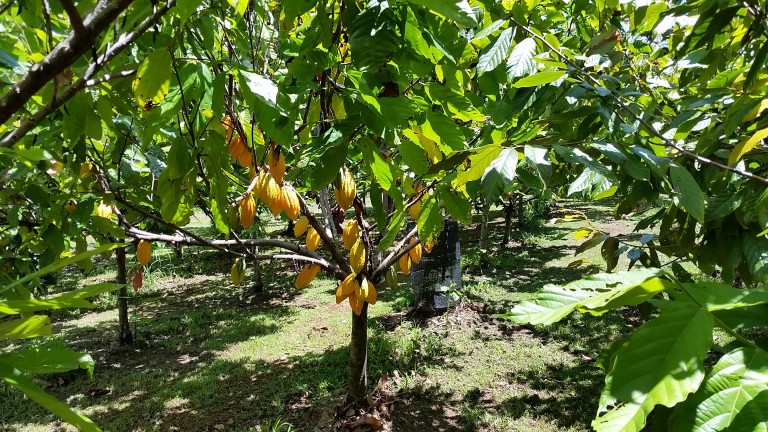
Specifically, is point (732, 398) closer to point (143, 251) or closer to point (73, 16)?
point (73, 16)

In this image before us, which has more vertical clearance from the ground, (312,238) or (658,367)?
(658,367)

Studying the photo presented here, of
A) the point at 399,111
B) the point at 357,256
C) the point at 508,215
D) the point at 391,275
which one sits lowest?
the point at 508,215

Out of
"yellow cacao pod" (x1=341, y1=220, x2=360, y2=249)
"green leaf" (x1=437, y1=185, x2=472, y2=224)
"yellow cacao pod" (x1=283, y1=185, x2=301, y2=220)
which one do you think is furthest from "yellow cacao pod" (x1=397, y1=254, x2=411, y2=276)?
"green leaf" (x1=437, y1=185, x2=472, y2=224)

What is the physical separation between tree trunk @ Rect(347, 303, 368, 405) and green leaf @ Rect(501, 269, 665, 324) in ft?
7.94

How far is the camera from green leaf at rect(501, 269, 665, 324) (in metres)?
0.44

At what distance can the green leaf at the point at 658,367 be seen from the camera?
367 mm

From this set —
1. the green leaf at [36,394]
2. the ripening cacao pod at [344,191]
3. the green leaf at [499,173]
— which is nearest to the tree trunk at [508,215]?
the ripening cacao pod at [344,191]

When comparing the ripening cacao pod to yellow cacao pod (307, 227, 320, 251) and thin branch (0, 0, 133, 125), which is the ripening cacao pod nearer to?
yellow cacao pod (307, 227, 320, 251)

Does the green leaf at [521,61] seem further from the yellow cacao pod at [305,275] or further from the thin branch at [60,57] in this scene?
the yellow cacao pod at [305,275]

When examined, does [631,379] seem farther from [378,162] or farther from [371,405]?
[371,405]

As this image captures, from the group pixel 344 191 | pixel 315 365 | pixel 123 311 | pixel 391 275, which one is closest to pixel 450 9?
pixel 344 191

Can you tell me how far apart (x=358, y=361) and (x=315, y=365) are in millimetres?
1246

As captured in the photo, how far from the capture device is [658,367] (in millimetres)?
392

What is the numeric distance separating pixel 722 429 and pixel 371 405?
299cm
